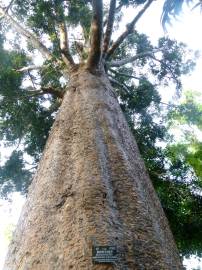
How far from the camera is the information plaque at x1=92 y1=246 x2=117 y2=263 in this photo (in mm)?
1902

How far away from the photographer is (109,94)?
196 inches

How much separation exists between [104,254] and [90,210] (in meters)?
0.44

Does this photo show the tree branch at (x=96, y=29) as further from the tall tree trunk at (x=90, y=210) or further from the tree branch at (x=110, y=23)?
the tall tree trunk at (x=90, y=210)

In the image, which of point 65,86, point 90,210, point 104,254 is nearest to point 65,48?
point 65,86

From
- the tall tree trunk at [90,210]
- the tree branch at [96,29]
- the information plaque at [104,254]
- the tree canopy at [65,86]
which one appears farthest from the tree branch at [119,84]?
the information plaque at [104,254]

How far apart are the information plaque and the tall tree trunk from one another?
31 millimetres

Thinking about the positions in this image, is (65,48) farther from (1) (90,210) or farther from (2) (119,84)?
(1) (90,210)

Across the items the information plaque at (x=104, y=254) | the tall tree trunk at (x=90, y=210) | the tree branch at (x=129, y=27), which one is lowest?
the information plaque at (x=104, y=254)

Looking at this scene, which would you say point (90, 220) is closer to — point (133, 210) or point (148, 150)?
point (133, 210)

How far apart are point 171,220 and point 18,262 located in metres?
5.44

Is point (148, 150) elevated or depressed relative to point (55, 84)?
depressed

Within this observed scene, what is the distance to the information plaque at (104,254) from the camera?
1.90 meters

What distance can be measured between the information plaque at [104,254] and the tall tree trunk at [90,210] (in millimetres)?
31

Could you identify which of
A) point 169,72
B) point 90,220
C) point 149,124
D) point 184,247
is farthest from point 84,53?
point 90,220
